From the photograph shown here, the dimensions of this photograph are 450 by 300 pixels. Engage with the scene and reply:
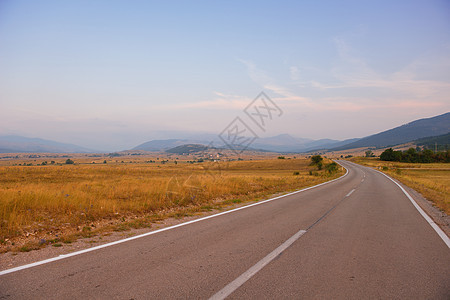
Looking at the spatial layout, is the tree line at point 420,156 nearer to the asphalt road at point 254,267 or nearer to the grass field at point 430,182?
the grass field at point 430,182

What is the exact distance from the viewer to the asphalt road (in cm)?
379

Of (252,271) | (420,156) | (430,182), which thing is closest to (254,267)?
(252,271)

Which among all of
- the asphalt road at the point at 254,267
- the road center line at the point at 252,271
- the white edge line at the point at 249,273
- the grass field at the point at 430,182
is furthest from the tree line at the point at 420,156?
the white edge line at the point at 249,273

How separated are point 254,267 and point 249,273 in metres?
0.27

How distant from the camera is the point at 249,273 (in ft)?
14.4

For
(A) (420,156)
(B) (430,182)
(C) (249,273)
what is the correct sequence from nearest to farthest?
(C) (249,273) → (B) (430,182) → (A) (420,156)

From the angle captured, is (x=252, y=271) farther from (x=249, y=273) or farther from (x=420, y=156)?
(x=420, y=156)

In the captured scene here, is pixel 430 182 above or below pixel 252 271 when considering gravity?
below

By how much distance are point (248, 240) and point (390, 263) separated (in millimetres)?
2820

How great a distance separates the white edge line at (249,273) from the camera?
3691mm

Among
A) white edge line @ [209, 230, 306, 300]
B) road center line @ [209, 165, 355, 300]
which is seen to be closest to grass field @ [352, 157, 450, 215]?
road center line @ [209, 165, 355, 300]

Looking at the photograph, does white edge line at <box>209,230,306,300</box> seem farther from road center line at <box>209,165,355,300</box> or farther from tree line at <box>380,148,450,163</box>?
tree line at <box>380,148,450,163</box>

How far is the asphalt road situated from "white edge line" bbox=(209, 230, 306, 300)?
0.01 meters

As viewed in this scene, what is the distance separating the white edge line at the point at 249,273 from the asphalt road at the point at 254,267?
0.6 inches
